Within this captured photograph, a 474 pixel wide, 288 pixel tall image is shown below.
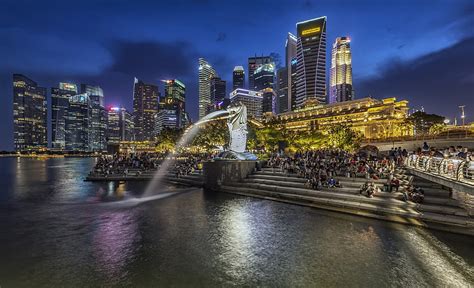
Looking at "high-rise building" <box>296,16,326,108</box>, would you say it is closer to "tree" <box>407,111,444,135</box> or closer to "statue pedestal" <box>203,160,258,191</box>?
"tree" <box>407,111,444,135</box>

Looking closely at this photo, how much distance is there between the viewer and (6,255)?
30.8 ft

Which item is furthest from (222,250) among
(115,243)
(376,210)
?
(376,210)

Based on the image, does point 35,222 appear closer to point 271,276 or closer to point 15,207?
point 15,207

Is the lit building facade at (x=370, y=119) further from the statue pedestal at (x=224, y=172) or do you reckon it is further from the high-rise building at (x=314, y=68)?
the high-rise building at (x=314, y=68)

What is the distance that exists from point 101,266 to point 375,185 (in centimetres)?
1633

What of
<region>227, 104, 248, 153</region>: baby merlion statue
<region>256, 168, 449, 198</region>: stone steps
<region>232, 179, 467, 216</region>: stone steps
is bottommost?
<region>232, 179, 467, 216</region>: stone steps

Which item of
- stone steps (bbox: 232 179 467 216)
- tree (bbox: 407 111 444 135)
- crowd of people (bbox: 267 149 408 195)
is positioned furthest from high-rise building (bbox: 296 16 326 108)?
stone steps (bbox: 232 179 467 216)

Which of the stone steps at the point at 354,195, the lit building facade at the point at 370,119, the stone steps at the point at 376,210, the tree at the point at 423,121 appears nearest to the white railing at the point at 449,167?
the stone steps at the point at 354,195

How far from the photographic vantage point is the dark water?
773 cm

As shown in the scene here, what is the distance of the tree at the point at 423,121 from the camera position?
7269 centimetres

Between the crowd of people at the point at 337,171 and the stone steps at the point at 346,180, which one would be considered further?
the crowd of people at the point at 337,171

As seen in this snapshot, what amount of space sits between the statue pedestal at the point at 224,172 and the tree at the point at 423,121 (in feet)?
236

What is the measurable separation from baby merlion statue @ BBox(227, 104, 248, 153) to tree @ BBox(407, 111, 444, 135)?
7082cm

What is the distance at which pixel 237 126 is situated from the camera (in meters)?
26.3
